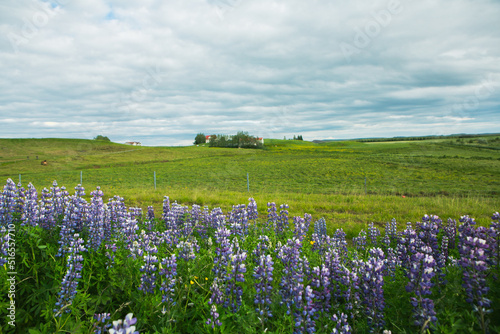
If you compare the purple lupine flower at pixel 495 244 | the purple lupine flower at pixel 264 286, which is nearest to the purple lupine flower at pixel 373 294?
the purple lupine flower at pixel 264 286

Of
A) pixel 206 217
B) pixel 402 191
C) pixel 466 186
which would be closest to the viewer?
pixel 206 217

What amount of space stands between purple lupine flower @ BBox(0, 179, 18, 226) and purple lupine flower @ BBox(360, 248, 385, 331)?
5.30 m

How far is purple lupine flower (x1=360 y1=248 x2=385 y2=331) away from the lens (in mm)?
2744

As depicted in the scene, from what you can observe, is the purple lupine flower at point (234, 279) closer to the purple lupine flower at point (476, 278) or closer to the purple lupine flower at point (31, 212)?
the purple lupine flower at point (476, 278)

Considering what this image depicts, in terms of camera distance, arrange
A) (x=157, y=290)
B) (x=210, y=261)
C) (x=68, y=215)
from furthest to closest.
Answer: (x=68, y=215), (x=210, y=261), (x=157, y=290)

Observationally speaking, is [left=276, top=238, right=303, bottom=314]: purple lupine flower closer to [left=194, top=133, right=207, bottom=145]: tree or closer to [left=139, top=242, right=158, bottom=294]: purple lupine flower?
[left=139, top=242, right=158, bottom=294]: purple lupine flower

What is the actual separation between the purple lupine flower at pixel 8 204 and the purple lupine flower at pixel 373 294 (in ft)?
17.4

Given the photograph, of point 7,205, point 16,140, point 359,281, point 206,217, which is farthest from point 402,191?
point 16,140

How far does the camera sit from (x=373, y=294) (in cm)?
275

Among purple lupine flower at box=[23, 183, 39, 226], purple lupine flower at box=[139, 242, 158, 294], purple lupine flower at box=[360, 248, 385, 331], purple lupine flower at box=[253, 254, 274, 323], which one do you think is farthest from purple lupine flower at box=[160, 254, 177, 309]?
purple lupine flower at box=[23, 183, 39, 226]

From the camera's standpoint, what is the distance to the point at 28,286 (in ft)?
12.1

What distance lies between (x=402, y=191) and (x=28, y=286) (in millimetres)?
25109

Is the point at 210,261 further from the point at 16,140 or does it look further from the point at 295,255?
the point at 16,140

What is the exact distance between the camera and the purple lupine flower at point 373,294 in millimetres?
2744
